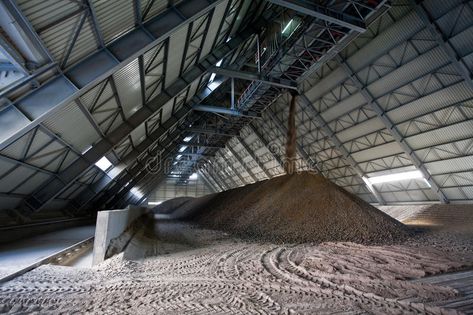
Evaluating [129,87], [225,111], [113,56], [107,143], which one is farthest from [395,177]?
[113,56]

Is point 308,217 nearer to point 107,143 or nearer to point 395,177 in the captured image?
point 107,143

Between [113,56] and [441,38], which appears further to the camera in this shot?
[441,38]

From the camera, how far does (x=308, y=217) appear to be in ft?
36.3

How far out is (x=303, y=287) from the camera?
15.2 feet

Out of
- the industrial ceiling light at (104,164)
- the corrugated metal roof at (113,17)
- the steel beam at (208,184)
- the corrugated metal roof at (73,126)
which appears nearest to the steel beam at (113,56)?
the corrugated metal roof at (113,17)

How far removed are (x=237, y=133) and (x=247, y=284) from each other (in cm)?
1629

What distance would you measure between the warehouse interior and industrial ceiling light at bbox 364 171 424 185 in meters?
0.09

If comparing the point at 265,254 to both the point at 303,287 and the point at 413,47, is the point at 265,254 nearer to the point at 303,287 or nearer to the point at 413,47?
the point at 303,287

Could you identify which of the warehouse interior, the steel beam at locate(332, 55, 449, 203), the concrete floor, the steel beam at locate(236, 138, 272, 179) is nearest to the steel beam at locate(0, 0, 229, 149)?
the warehouse interior

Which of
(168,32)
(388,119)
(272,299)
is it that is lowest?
(272,299)

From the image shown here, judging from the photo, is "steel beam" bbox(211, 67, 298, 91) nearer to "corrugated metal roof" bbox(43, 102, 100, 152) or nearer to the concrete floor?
"corrugated metal roof" bbox(43, 102, 100, 152)

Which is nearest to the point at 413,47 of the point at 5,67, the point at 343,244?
the point at 343,244

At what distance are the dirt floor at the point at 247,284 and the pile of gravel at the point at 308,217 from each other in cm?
228

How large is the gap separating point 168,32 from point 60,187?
270 inches
